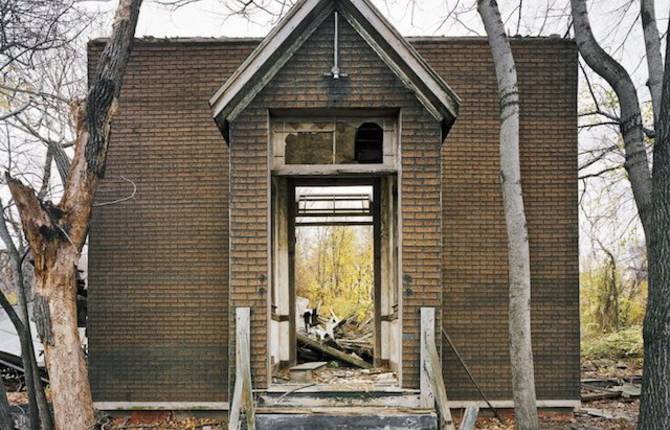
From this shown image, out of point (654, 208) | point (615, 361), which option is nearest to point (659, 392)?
point (654, 208)

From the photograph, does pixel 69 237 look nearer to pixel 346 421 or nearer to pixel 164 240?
pixel 164 240

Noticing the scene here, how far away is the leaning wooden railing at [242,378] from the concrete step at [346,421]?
1.28 ft

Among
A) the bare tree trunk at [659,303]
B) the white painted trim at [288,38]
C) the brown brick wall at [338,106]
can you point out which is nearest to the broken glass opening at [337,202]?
the brown brick wall at [338,106]

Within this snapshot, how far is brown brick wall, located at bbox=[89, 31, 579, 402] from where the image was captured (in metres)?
10.0

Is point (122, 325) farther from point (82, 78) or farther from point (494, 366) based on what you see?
point (82, 78)

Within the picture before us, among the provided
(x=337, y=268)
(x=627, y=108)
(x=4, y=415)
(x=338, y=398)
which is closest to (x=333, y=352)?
(x=338, y=398)

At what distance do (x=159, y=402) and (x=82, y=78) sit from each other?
13576 millimetres

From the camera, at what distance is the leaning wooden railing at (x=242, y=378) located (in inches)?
233

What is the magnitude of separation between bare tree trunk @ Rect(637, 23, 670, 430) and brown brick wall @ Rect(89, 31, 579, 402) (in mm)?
4168

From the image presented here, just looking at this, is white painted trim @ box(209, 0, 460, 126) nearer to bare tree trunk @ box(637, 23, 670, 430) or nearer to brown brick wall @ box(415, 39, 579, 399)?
bare tree trunk @ box(637, 23, 670, 430)

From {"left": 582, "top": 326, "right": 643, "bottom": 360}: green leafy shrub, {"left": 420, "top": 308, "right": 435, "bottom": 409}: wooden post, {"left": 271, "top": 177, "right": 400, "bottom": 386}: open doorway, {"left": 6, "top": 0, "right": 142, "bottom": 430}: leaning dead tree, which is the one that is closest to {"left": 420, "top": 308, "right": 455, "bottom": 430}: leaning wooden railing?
{"left": 420, "top": 308, "right": 435, "bottom": 409}: wooden post

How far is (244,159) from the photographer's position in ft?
22.5

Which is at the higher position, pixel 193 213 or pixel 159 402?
pixel 193 213

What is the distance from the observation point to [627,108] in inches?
342
